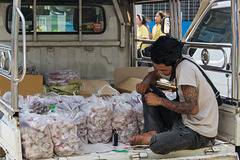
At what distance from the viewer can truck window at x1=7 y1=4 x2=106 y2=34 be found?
5512 millimetres

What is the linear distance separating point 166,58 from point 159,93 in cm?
65

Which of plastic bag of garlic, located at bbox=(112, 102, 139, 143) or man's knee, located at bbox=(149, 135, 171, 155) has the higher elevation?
plastic bag of garlic, located at bbox=(112, 102, 139, 143)

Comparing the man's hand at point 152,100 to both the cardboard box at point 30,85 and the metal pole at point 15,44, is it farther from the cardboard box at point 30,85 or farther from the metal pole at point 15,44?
the cardboard box at point 30,85

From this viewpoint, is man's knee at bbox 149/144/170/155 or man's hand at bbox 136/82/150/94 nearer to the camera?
man's knee at bbox 149/144/170/155

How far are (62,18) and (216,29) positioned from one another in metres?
2.76

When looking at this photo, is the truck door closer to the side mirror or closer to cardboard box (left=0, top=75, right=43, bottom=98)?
the side mirror

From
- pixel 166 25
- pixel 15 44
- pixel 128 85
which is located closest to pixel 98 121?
pixel 15 44

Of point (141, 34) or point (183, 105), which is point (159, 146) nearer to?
point (183, 105)

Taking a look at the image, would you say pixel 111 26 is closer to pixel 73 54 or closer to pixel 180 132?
pixel 73 54

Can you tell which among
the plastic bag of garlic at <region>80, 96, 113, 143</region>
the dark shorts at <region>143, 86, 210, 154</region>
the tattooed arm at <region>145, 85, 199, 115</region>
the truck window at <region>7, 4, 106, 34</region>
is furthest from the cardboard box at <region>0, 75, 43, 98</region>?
the tattooed arm at <region>145, 85, 199, 115</region>

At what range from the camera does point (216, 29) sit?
681 cm

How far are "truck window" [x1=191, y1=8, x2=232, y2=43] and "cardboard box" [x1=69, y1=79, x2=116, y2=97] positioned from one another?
216cm

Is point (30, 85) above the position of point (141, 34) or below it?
below

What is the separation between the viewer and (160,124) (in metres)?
3.92
